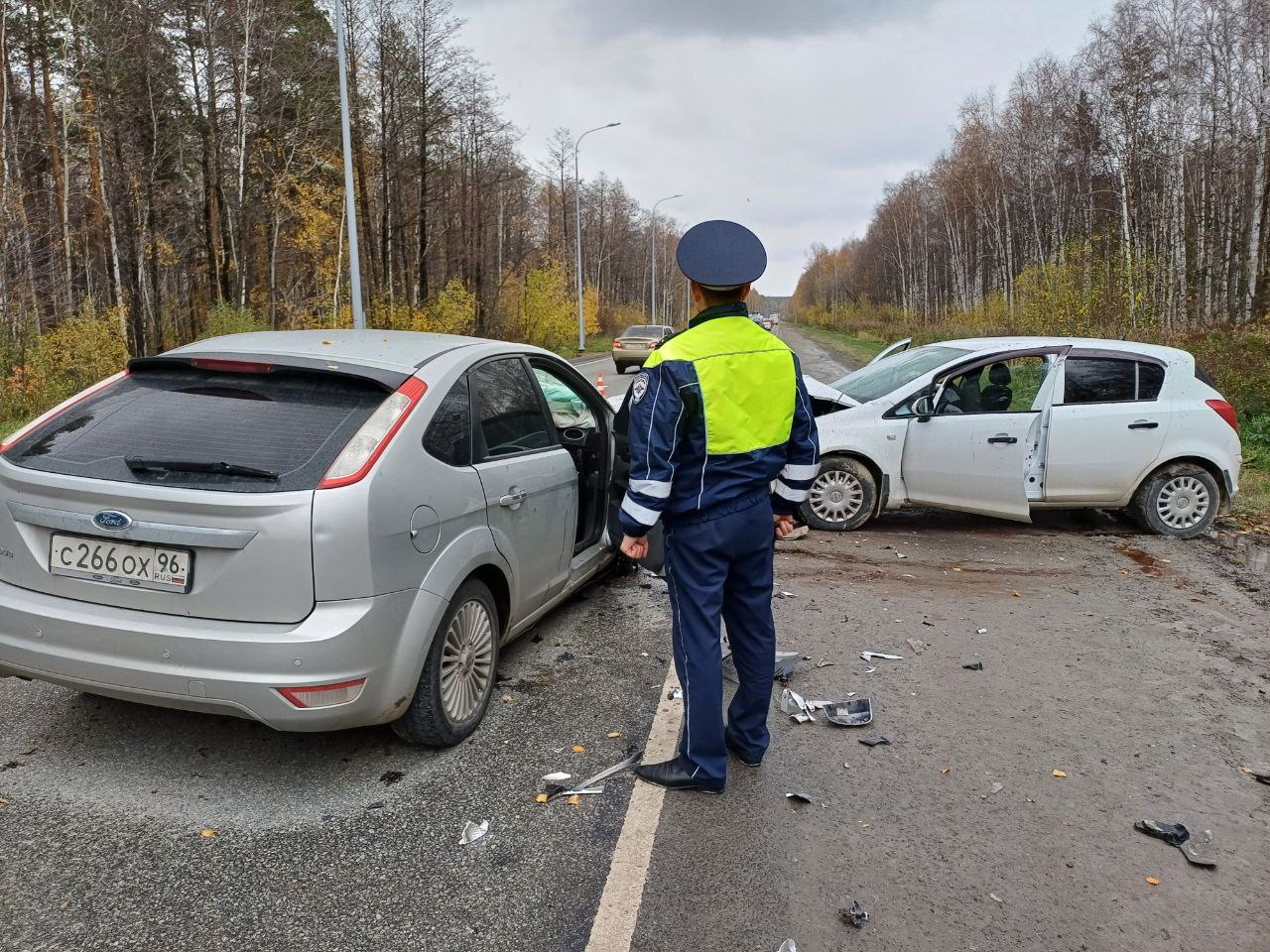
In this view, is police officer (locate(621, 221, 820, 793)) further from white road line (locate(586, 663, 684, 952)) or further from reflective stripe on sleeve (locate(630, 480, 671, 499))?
white road line (locate(586, 663, 684, 952))

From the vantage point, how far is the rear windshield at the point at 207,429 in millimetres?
2785

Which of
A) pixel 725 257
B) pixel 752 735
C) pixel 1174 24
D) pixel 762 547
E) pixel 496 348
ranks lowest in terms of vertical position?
pixel 752 735

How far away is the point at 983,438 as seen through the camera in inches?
265

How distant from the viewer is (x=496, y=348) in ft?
13.2

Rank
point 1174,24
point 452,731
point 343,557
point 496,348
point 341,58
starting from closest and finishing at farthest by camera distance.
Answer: point 343,557, point 452,731, point 496,348, point 341,58, point 1174,24

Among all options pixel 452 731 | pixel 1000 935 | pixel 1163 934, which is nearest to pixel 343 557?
pixel 452 731

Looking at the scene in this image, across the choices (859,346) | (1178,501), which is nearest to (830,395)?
(1178,501)

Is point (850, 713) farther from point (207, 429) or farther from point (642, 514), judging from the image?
point (207, 429)

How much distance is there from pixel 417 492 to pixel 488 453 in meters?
0.64

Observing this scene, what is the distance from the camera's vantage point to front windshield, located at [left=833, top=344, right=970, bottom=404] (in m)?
7.32

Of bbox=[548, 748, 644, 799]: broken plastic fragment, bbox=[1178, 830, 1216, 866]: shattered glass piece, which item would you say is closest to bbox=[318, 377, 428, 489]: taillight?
bbox=[548, 748, 644, 799]: broken plastic fragment

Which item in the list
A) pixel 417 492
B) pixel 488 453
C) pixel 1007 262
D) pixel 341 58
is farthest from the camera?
pixel 1007 262

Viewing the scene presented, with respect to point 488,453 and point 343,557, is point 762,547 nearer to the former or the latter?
point 488,453

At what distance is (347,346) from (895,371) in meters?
5.61
